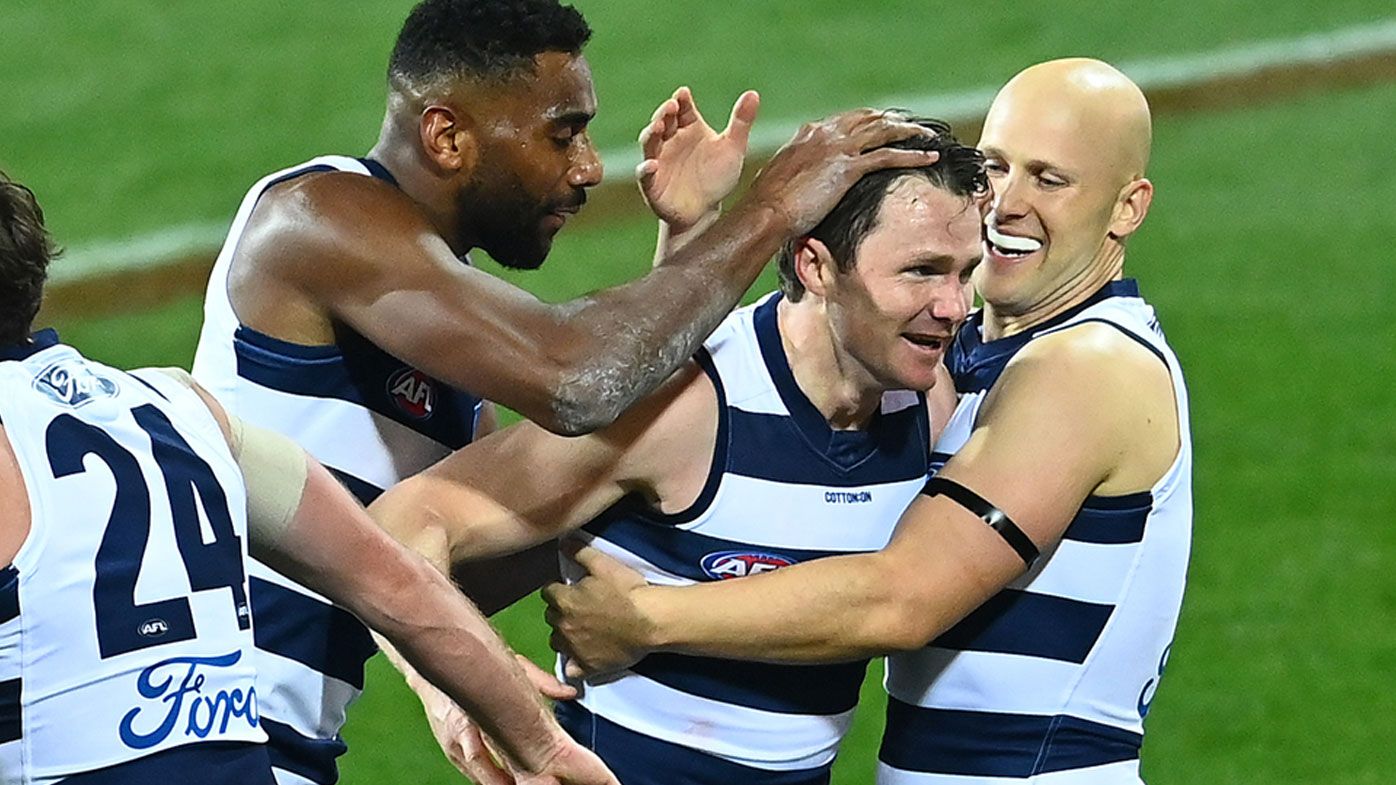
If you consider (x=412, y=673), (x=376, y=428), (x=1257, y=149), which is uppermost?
(x=376, y=428)

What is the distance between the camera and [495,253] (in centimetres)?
436

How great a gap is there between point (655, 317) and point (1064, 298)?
2.54ft

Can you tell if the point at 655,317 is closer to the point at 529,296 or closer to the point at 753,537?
the point at 529,296

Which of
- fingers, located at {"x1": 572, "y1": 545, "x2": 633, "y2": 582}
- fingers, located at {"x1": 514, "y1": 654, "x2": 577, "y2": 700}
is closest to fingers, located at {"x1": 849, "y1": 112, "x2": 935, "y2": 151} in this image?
fingers, located at {"x1": 572, "y1": 545, "x2": 633, "y2": 582}

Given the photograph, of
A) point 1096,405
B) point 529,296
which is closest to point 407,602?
point 529,296

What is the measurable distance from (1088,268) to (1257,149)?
781cm

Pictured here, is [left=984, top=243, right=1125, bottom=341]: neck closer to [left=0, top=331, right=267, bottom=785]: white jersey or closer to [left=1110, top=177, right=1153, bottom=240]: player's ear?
[left=1110, top=177, right=1153, bottom=240]: player's ear

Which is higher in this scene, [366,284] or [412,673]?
[366,284]

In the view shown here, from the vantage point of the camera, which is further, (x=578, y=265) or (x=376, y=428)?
(x=578, y=265)

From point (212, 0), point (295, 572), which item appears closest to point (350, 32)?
point (212, 0)

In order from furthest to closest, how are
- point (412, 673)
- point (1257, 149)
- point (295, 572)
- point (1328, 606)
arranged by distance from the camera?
point (1257, 149) < point (1328, 606) < point (412, 673) < point (295, 572)

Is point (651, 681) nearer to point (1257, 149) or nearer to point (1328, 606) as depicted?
point (1328, 606)

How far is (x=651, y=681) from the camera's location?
4.06 metres

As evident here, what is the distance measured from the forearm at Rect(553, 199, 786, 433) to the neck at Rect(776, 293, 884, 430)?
0.43 ft
